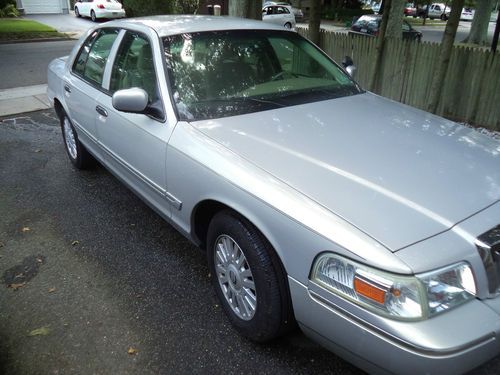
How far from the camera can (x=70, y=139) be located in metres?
4.83

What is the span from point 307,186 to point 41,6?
1184 inches

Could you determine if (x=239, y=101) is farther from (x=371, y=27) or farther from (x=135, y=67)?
(x=371, y=27)

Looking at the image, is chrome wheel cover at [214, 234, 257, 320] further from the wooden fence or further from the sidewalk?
the sidewalk

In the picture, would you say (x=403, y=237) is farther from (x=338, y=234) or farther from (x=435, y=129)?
(x=435, y=129)

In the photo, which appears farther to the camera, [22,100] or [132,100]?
[22,100]

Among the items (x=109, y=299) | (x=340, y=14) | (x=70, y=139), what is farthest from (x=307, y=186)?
(x=340, y=14)

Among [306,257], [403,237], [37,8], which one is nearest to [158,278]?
[306,257]

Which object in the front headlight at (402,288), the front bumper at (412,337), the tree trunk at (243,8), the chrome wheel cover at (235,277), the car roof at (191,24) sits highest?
the car roof at (191,24)

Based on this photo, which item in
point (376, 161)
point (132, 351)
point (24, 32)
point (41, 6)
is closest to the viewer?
point (376, 161)

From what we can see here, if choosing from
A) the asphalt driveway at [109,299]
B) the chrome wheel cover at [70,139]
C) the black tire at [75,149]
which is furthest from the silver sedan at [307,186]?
the chrome wheel cover at [70,139]

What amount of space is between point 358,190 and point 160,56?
5.68 ft

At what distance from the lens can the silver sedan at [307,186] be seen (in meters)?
1.73

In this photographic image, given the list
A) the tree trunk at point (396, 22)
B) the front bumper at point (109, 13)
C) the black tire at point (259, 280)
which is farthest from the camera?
the front bumper at point (109, 13)

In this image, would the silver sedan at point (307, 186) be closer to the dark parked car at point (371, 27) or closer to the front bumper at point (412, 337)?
the front bumper at point (412, 337)
